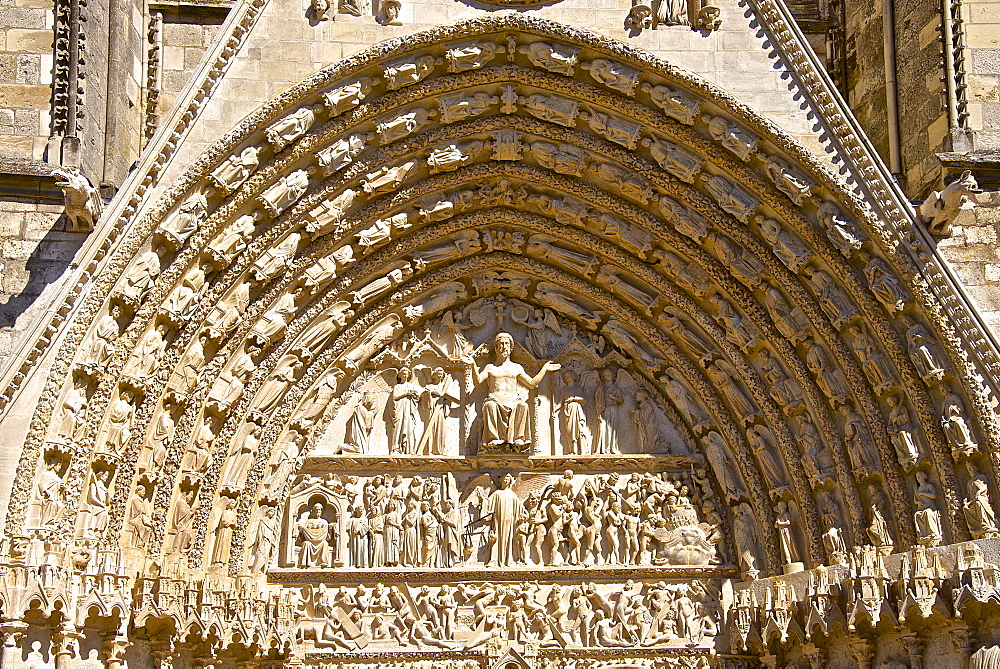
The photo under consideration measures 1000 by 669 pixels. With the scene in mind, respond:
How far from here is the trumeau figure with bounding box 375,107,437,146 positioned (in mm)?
9734

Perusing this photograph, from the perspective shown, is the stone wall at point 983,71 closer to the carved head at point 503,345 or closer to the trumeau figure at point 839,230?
the trumeau figure at point 839,230

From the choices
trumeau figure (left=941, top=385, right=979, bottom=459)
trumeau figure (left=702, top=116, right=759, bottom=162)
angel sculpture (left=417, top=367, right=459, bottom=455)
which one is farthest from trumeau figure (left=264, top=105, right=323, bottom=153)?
trumeau figure (left=941, top=385, right=979, bottom=459)

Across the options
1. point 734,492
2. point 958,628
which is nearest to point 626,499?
point 734,492

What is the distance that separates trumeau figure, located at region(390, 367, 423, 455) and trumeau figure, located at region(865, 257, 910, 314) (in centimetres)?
351

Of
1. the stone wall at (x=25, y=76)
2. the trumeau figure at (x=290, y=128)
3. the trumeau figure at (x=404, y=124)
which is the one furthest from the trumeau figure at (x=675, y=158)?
the stone wall at (x=25, y=76)

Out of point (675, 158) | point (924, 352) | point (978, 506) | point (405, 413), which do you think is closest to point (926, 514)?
point (978, 506)

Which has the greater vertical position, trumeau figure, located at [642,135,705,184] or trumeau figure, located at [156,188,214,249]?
trumeau figure, located at [642,135,705,184]

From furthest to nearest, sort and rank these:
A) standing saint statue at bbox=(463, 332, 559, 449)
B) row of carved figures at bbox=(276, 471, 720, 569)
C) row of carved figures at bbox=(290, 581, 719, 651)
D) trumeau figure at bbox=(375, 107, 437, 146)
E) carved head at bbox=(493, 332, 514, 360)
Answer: carved head at bbox=(493, 332, 514, 360), standing saint statue at bbox=(463, 332, 559, 449), row of carved figures at bbox=(276, 471, 720, 569), row of carved figures at bbox=(290, 581, 719, 651), trumeau figure at bbox=(375, 107, 437, 146)

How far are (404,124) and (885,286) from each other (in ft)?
11.7

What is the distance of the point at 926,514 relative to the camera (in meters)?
8.83

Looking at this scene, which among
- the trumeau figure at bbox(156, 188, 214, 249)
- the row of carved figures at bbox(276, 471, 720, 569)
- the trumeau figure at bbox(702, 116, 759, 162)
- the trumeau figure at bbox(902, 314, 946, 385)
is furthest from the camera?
the row of carved figures at bbox(276, 471, 720, 569)

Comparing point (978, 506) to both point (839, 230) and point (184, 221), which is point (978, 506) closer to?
point (839, 230)

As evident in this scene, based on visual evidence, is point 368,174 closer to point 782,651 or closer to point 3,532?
point 3,532

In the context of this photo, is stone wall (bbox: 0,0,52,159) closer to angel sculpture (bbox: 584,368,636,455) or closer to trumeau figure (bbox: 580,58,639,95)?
trumeau figure (bbox: 580,58,639,95)
